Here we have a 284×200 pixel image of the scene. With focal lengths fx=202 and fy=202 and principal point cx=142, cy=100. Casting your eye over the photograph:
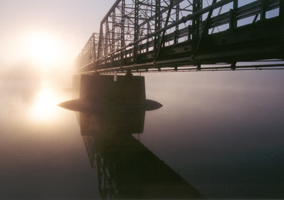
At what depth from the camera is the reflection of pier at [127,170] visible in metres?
12.1

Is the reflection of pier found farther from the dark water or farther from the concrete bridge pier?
Answer: the concrete bridge pier

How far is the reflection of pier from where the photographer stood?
12.1 metres

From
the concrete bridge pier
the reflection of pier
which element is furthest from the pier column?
the reflection of pier

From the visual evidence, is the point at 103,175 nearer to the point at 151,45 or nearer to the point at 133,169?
the point at 133,169

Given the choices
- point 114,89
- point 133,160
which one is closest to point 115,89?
point 114,89

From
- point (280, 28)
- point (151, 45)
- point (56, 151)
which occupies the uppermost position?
point (151, 45)

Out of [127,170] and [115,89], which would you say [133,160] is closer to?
[127,170]

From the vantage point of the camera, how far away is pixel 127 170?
15398 mm

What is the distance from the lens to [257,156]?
2573 centimetres

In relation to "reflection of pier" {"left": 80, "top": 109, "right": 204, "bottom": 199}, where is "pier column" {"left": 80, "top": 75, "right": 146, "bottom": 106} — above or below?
above

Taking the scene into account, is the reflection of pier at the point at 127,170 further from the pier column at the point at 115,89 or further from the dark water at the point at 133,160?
the pier column at the point at 115,89

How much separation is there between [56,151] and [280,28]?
900 inches

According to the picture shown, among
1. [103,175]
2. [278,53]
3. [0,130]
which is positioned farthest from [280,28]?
[0,130]

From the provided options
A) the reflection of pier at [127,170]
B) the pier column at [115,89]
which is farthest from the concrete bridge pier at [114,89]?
the reflection of pier at [127,170]
